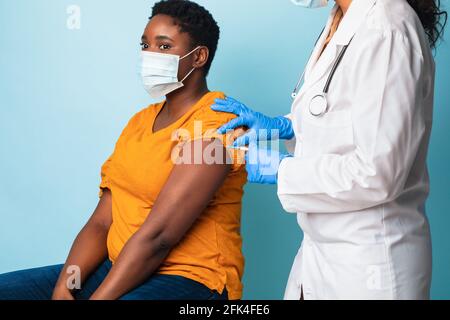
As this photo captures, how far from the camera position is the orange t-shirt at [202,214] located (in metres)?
1.68

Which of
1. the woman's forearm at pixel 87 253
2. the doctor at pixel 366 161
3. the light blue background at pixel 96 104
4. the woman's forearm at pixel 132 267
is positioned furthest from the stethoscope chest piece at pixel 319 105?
the light blue background at pixel 96 104

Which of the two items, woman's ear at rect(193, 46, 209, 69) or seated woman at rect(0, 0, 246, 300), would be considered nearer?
seated woman at rect(0, 0, 246, 300)

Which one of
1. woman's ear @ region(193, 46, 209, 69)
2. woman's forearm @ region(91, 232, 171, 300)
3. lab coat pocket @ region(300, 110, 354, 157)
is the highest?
woman's ear @ region(193, 46, 209, 69)

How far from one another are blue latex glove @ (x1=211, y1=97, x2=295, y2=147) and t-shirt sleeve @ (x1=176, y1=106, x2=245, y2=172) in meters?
0.02

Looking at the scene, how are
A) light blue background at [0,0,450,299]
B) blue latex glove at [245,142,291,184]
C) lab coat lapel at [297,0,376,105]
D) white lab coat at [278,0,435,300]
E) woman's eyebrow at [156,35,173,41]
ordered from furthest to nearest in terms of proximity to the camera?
light blue background at [0,0,450,299], woman's eyebrow at [156,35,173,41], blue latex glove at [245,142,291,184], lab coat lapel at [297,0,376,105], white lab coat at [278,0,435,300]

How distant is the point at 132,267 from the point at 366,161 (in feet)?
2.16

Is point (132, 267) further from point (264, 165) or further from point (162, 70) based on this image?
point (162, 70)

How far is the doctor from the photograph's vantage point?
1.25m

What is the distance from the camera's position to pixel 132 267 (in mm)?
1608

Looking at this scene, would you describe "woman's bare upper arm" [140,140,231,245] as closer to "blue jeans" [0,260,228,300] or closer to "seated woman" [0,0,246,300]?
"seated woman" [0,0,246,300]

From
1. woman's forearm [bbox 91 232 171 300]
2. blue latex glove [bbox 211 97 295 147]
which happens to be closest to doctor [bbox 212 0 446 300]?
blue latex glove [bbox 211 97 295 147]

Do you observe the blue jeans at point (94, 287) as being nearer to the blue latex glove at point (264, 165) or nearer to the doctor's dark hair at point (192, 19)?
the blue latex glove at point (264, 165)

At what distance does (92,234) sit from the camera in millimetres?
1897
